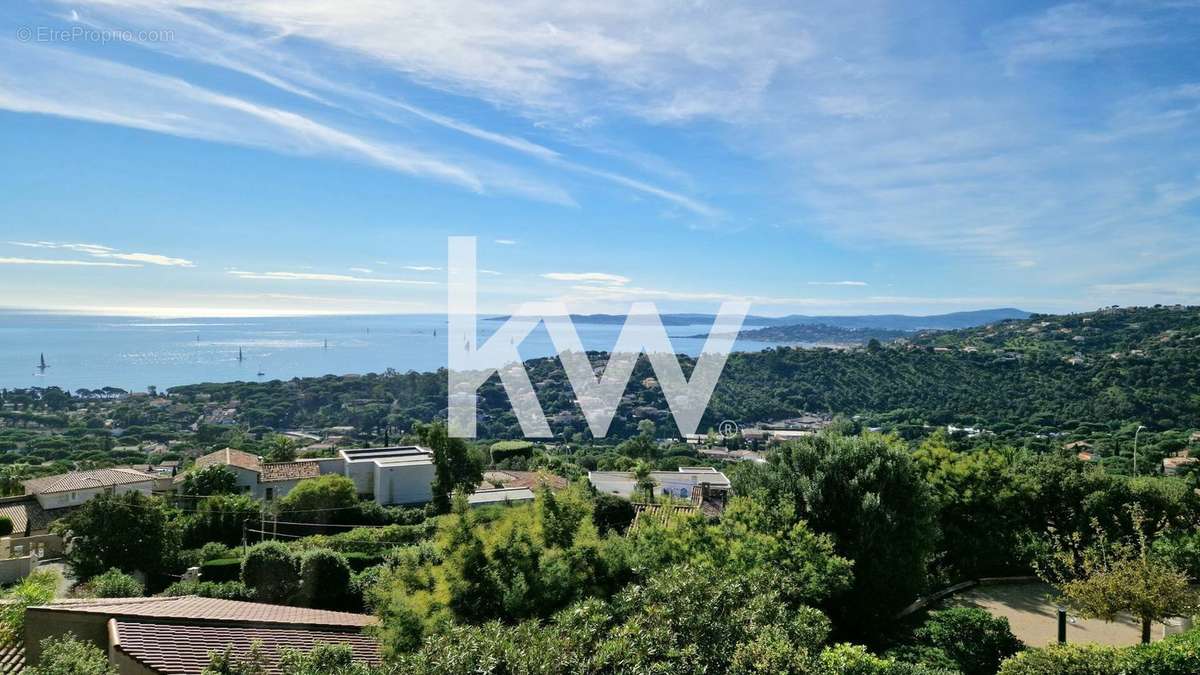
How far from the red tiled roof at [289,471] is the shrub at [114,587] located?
12.8m

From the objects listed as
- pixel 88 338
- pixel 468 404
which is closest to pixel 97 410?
pixel 468 404

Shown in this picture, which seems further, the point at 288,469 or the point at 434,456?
the point at 288,469

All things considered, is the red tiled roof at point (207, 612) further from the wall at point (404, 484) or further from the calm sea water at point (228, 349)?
the calm sea water at point (228, 349)

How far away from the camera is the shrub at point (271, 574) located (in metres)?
13.3

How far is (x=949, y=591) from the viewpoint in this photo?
10.4 metres

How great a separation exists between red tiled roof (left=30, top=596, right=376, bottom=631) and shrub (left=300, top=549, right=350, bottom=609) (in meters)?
3.93

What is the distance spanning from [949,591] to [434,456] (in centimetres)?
1628

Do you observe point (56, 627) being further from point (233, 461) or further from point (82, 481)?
point (82, 481)

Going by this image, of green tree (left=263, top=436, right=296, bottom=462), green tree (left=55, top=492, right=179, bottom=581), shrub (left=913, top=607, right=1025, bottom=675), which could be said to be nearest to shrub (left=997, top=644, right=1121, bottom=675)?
shrub (left=913, top=607, right=1025, bottom=675)

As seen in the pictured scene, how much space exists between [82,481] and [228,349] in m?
122

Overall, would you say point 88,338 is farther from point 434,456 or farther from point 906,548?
point 906,548

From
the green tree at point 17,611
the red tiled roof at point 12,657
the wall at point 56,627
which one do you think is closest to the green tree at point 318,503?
the green tree at point 17,611

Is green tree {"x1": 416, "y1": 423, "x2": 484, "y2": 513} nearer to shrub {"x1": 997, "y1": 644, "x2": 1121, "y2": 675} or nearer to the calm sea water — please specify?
shrub {"x1": 997, "y1": 644, "x2": 1121, "y2": 675}

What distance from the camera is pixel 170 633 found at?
6168 mm
